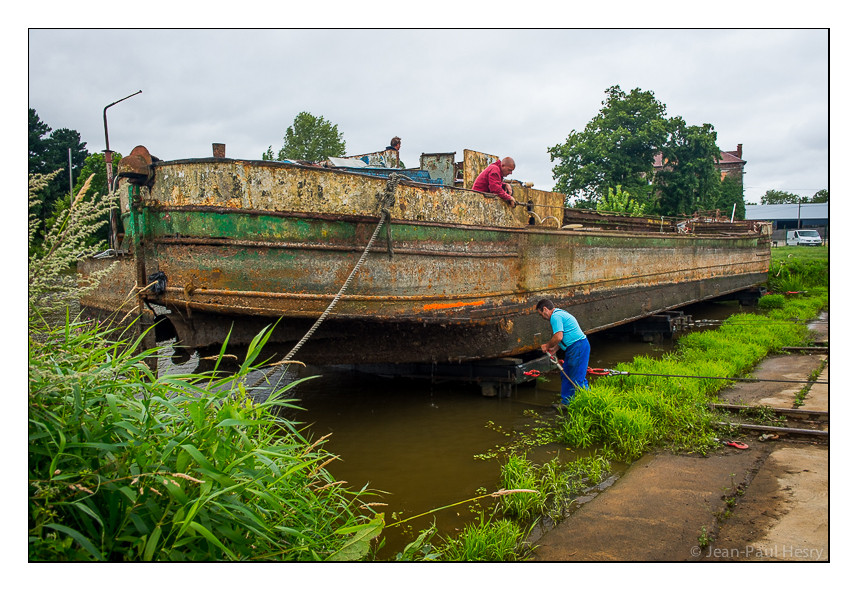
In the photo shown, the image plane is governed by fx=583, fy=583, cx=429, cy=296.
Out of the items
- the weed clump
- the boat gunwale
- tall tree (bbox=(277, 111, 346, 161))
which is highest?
tall tree (bbox=(277, 111, 346, 161))

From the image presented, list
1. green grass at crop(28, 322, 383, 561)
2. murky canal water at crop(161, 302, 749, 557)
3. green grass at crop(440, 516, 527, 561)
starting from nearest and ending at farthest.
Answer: green grass at crop(28, 322, 383, 561), green grass at crop(440, 516, 527, 561), murky canal water at crop(161, 302, 749, 557)

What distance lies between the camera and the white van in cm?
3400

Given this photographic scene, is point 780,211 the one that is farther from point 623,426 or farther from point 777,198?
point 623,426

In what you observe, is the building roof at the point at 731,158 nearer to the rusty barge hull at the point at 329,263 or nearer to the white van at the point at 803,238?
the white van at the point at 803,238

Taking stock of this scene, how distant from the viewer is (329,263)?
18.5 feet

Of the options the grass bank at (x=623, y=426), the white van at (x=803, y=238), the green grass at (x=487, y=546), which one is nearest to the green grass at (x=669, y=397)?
the grass bank at (x=623, y=426)

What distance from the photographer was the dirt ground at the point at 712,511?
10.7 ft

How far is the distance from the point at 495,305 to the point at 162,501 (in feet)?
15.9

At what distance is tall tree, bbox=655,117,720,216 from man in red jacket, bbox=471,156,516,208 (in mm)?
21271

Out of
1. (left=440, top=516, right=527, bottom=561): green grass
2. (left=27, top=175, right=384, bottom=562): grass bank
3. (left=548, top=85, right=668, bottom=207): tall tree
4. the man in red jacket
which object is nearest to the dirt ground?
(left=440, top=516, right=527, bottom=561): green grass

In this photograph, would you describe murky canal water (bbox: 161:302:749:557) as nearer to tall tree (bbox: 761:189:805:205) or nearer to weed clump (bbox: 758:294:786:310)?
weed clump (bbox: 758:294:786:310)

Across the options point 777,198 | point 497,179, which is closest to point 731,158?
point 777,198

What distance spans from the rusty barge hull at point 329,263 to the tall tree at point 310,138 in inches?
1206

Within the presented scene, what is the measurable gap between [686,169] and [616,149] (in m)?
3.16
